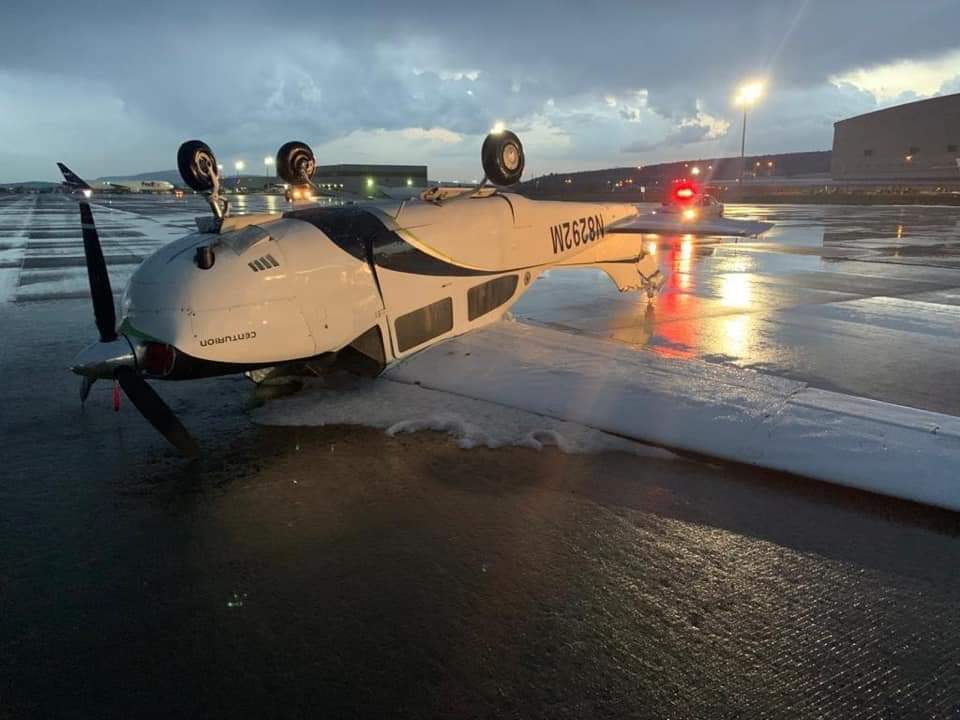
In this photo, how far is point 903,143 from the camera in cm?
11262

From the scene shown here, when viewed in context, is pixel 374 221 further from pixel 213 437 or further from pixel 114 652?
pixel 114 652

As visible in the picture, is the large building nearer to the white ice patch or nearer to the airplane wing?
the airplane wing

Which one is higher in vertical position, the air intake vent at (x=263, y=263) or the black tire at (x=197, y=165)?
the black tire at (x=197, y=165)

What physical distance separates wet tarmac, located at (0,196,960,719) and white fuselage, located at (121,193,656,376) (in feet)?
4.31

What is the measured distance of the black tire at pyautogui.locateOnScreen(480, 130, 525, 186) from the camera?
1106cm

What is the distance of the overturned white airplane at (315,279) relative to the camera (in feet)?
22.9

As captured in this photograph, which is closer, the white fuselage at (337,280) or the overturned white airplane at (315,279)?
the overturned white airplane at (315,279)

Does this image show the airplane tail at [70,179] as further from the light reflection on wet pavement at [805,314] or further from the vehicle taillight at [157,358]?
the light reflection on wet pavement at [805,314]

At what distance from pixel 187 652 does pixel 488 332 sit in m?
6.71

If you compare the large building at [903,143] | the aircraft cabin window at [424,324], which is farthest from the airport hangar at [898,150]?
the aircraft cabin window at [424,324]

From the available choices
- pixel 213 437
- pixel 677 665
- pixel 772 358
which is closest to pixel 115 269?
pixel 213 437

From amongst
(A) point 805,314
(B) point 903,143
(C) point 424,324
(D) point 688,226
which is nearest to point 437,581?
(C) point 424,324

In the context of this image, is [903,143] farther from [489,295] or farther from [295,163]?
[295,163]

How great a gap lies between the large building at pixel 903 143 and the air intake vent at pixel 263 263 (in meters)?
121
